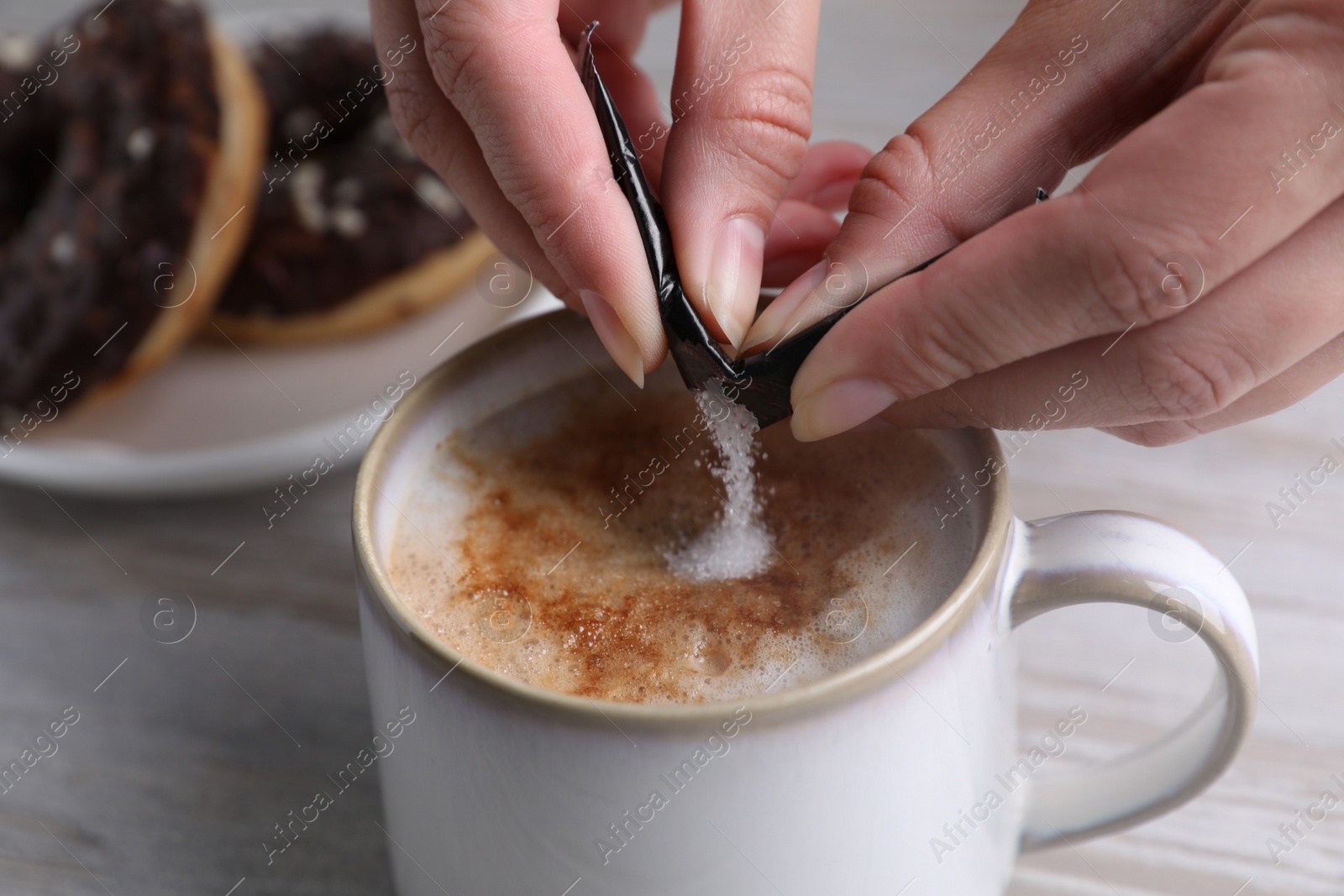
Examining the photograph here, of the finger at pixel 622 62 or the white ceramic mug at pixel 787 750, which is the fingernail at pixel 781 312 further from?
the finger at pixel 622 62

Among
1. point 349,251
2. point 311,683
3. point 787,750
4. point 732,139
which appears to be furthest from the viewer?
point 349,251

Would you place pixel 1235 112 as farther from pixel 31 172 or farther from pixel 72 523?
pixel 31 172

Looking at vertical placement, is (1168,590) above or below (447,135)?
below

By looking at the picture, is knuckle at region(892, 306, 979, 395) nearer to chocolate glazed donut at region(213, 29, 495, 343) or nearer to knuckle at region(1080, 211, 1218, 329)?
knuckle at region(1080, 211, 1218, 329)

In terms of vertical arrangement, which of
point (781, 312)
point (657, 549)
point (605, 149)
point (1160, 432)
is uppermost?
point (605, 149)

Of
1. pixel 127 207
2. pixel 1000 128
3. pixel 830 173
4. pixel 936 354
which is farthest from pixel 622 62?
pixel 127 207

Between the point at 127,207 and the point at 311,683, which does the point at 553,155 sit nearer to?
the point at 311,683

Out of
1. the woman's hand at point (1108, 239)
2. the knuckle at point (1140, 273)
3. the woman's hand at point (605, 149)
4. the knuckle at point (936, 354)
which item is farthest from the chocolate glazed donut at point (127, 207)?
the knuckle at point (1140, 273)
